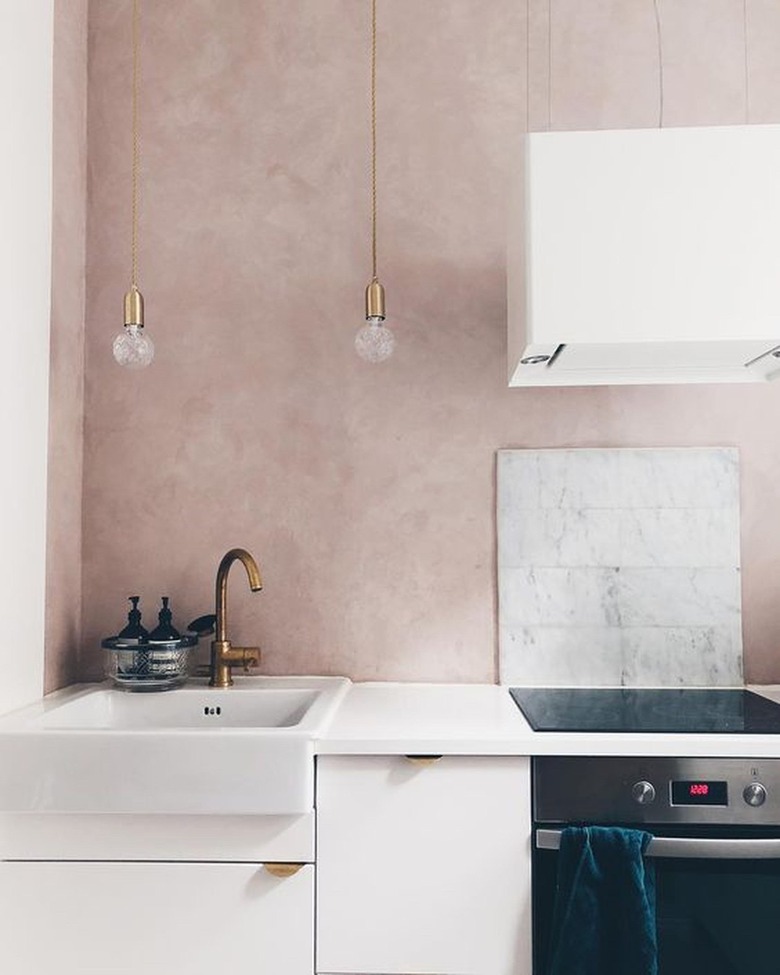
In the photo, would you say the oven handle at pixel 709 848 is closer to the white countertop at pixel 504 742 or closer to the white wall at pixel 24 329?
the white countertop at pixel 504 742

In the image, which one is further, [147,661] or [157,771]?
[147,661]

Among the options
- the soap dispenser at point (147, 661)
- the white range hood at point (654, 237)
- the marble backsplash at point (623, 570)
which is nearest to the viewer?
the white range hood at point (654, 237)

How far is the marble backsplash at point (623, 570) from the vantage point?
2.15 metres

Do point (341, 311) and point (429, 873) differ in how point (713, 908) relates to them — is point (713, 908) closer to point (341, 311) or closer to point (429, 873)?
point (429, 873)

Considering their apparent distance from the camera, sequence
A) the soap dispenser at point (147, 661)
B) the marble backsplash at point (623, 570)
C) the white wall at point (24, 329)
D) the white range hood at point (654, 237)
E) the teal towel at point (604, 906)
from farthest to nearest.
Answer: the marble backsplash at point (623, 570) → the soap dispenser at point (147, 661) → the white wall at point (24, 329) → the white range hood at point (654, 237) → the teal towel at point (604, 906)

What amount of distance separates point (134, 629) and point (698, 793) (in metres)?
1.23

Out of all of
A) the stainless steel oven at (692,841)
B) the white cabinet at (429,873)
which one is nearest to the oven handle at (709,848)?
the stainless steel oven at (692,841)

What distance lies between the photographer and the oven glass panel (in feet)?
5.17

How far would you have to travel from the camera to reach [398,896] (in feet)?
5.27

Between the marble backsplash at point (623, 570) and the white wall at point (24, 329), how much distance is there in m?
1.05

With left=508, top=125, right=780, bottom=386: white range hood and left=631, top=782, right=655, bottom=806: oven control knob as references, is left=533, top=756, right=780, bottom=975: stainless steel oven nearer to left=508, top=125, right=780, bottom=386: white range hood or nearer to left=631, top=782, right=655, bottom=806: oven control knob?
left=631, top=782, right=655, bottom=806: oven control knob

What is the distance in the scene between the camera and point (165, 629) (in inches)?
80.9

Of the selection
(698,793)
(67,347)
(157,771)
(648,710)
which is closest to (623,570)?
(648,710)

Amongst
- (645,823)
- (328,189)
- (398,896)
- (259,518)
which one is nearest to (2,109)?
(328,189)
